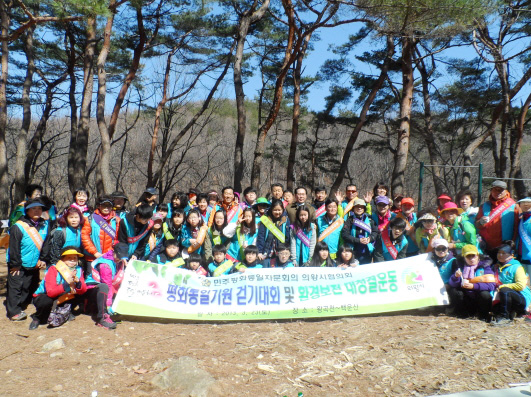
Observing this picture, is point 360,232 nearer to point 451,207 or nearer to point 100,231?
point 451,207

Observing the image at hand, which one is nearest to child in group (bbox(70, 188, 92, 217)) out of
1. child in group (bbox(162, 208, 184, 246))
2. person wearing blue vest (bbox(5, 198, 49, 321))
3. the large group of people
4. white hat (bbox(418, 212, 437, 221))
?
the large group of people

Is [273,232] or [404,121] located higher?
[404,121]

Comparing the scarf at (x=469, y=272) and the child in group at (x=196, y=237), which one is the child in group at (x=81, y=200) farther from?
the scarf at (x=469, y=272)

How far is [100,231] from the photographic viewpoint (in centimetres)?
563

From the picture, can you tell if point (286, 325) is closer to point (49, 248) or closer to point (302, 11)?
point (49, 248)

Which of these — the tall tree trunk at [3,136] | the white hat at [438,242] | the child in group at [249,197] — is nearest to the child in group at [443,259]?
the white hat at [438,242]

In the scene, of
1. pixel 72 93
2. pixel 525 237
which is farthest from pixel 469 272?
pixel 72 93

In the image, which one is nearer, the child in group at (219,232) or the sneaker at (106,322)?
the sneaker at (106,322)

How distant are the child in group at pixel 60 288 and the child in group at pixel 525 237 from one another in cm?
569

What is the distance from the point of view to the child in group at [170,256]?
225 inches

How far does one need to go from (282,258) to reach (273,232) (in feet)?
1.66

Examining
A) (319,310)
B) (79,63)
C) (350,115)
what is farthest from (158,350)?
(350,115)

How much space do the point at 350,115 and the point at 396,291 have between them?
1541 cm

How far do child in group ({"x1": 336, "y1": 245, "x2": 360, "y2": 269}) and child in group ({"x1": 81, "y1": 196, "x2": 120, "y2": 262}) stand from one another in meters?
3.16
